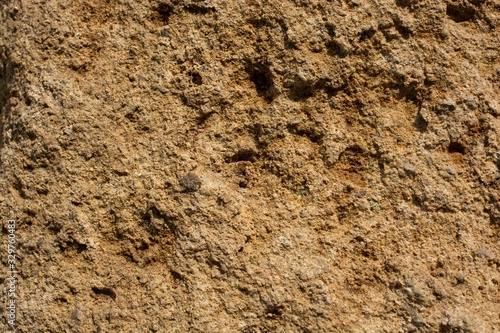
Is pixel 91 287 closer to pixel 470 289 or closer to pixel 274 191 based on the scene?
pixel 274 191

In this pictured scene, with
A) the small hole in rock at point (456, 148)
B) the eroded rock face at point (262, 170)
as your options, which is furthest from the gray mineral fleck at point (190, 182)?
the small hole in rock at point (456, 148)

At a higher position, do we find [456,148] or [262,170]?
[456,148]

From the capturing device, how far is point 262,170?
48.5 inches

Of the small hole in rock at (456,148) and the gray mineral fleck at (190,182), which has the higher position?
the small hole in rock at (456,148)

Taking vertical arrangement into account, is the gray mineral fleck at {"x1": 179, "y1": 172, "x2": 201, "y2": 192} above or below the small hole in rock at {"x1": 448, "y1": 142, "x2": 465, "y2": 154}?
below

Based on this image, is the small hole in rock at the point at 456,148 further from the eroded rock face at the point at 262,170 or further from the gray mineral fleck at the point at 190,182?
the gray mineral fleck at the point at 190,182

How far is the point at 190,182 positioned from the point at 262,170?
16cm

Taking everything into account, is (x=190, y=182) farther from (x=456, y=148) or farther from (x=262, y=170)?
(x=456, y=148)

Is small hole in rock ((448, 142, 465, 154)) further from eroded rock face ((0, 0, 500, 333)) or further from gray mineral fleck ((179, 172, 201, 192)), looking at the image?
gray mineral fleck ((179, 172, 201, 192))

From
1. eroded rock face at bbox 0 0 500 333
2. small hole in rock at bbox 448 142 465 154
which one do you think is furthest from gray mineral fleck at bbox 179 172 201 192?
small hole in rock at bbox 448 142 465 154

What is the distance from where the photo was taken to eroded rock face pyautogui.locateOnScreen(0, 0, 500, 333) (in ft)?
3.83

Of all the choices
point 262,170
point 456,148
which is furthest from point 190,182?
point 456,148

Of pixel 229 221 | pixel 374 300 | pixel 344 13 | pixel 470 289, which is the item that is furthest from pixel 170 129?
pixel 470 289

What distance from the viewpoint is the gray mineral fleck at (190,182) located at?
3.93 feet
